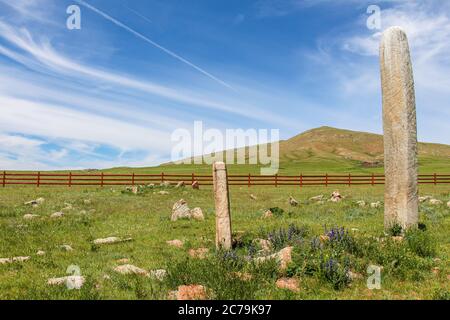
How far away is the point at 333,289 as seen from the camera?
264 inches

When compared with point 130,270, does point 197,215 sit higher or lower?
higher

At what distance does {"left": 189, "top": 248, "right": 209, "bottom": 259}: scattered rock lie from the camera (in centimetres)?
923

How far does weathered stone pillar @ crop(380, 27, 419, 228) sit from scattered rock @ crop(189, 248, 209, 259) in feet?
17.0

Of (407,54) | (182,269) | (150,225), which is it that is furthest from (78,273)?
(407,54)

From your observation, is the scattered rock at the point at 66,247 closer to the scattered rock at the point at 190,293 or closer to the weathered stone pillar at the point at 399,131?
the scattered rock at the point at 190,293

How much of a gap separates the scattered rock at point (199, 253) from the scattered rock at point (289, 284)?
2484 mm

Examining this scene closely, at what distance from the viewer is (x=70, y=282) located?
7008mm

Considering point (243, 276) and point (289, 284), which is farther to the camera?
point (243, 276)

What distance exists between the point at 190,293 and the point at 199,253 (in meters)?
3.18

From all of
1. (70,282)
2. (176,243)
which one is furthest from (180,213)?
(70,282)

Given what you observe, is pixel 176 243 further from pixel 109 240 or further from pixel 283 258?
pixel 283 258

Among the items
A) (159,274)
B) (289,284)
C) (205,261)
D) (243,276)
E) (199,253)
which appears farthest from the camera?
(199,253)

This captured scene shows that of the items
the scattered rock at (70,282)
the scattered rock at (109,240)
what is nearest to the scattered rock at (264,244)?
the scattered rock at (70,282)
